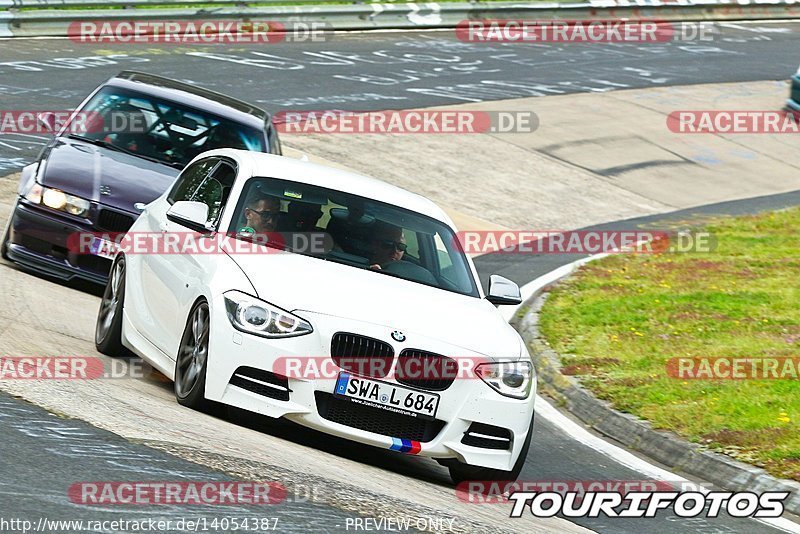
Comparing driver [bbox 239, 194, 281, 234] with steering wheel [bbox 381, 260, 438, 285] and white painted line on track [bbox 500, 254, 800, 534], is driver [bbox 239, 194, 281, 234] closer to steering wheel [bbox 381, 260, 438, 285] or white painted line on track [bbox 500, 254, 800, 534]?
steering wheel [bbox 381, 260, 438, 285]

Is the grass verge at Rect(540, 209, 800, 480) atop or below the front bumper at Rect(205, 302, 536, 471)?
below

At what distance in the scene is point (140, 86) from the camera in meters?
12.4

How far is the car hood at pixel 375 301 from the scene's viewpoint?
739 centimetres

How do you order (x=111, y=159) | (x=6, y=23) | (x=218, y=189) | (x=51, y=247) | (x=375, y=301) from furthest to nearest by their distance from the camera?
(x=6, y=23) < (x=111, y=159) < (x=51, y=247) < (x=218, y=189) < (x=375, y=301)

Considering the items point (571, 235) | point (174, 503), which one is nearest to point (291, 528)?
point (174, 503)

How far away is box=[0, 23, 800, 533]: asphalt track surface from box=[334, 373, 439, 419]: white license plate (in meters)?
1.16

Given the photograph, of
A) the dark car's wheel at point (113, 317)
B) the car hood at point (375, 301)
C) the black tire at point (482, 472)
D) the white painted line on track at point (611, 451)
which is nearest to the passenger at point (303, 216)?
the car hood at point (375, 301)

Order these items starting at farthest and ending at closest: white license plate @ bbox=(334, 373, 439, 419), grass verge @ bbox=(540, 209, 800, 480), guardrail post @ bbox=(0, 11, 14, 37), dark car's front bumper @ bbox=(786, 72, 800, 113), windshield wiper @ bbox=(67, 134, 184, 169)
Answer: dark car's front bumper @ bbox=(786, 72, 800, 113) → guardrail post @ bbox=(0, 11, 14, 37) → windshield wiper @ bbox=(67, 134, 184, 169) → grass verge @ bbox=(540, 209, 800, 480) → white license plate @ bbox=(334, 373, 439, 419)

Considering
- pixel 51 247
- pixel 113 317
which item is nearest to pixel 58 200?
pixel 51 247

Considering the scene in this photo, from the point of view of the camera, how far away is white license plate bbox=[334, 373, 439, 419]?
7.23 m

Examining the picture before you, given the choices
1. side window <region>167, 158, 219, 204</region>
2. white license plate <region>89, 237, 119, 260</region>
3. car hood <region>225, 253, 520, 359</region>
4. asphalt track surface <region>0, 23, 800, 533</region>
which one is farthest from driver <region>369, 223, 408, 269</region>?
white license plate <region>89, 237, 119, 260</region>

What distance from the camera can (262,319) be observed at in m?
7.33

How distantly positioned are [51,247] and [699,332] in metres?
5.69

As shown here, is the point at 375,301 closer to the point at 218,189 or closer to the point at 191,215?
the point at 191,215
